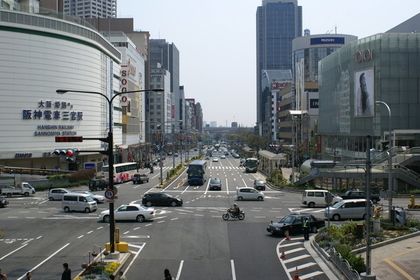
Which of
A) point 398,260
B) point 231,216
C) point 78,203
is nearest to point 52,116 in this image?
point 78,203

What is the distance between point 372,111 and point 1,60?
177 feet

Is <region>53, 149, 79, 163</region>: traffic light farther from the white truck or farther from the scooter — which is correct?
the white truck

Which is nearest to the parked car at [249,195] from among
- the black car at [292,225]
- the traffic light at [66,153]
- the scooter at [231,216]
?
the scooter at [231,216]

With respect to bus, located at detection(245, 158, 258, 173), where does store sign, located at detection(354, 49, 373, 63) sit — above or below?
above

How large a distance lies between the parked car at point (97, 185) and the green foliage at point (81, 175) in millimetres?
6746

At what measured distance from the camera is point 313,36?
583 ft

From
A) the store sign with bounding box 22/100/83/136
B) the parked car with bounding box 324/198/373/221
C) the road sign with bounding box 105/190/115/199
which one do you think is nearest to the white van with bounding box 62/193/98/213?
the road sign with bounding box 105/190/115/199

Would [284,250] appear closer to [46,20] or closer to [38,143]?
[38,143]

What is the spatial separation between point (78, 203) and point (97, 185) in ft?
62.3

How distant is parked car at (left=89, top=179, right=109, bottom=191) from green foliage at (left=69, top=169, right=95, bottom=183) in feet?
→ 22.1

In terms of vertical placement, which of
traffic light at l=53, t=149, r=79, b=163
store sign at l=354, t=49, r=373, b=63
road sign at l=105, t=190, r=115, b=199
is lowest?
road sign at l=105, t=190, r=115, b=199

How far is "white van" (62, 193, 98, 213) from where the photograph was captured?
3669 centimetres

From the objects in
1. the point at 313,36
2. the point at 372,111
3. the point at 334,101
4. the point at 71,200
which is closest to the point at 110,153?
the point at 71,200

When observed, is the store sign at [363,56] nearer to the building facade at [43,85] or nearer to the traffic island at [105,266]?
the building facade at [43,85]
